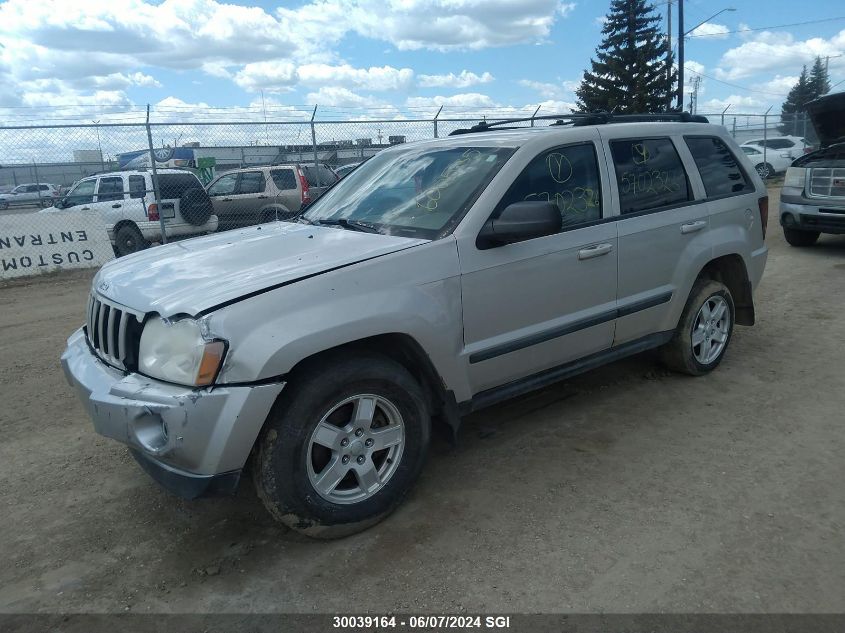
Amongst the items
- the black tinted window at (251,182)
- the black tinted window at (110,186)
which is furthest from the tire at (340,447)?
the black tinted window at (110,186)

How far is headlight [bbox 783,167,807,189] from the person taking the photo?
947 centimetres

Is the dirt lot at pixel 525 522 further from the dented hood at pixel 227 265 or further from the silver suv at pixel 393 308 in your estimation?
the dented hood at pixel 227 265

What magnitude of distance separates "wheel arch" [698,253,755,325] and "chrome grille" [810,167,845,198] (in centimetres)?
519

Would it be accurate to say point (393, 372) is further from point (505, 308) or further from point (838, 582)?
point (838, 582)

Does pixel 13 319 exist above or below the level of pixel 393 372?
below

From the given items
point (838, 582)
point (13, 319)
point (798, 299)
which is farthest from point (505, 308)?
point (13, 319)

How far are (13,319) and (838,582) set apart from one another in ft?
27.2

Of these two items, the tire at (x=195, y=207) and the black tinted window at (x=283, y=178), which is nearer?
the tire at (x=195, y=207)

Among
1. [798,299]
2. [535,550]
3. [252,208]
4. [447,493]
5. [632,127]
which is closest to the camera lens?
[535,550]

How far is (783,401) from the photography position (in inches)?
176

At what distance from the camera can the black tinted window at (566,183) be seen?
3693 millimetres

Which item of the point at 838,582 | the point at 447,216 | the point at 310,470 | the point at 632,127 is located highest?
the point at 632,127

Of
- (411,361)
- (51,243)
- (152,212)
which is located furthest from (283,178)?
(411,361)

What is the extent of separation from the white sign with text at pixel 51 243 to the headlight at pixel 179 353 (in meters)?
9.35
